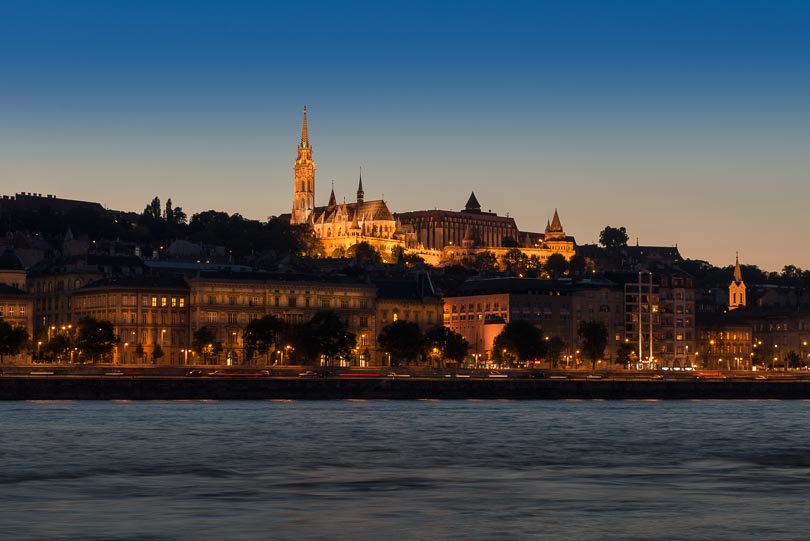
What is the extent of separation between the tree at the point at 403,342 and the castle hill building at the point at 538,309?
75.3 ft

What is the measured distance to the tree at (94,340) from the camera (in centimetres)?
14459

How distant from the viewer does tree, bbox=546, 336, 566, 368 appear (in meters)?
171

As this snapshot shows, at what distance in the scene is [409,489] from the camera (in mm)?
44938

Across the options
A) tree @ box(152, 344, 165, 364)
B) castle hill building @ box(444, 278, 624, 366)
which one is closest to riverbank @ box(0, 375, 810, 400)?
tree @ box(152, 344, 165, 364)

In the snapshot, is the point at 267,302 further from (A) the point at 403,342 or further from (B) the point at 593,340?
(B) the point at 593,340

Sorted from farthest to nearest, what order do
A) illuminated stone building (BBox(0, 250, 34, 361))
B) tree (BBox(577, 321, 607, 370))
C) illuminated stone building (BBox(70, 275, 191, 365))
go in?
tree (BBox(577, 321, 607, 370)) < illuminated stone building (BBox(0, 250, 34, 361)) < illuminated stone building (BBox(70, 275, 191, 365))

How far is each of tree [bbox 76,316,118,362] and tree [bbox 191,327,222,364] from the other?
10190mm

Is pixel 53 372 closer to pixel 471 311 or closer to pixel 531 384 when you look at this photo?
pixel 531 384

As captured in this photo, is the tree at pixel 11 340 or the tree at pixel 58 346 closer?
the tree at pixel 11 340

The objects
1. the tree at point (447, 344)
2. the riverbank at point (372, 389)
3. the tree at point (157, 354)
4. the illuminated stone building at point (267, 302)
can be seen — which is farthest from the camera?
the tree at point (447, 344)

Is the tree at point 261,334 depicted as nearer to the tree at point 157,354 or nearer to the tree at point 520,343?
the tree at point 157,354

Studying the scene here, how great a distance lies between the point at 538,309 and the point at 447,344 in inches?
982

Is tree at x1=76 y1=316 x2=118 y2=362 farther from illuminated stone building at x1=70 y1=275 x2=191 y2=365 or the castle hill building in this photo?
the castle hill building

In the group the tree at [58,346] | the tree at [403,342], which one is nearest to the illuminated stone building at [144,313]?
the tree at [58,346]
